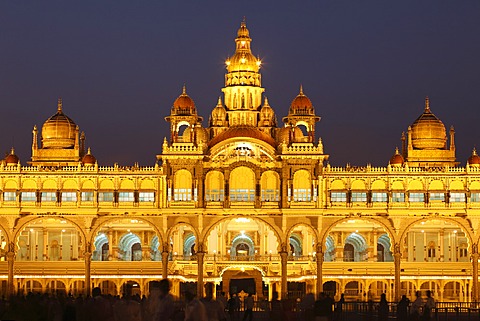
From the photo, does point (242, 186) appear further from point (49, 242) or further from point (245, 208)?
point (49, 242)

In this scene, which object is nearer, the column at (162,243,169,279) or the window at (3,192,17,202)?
the column at (162,243,169,279)

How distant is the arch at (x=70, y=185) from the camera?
93562mm

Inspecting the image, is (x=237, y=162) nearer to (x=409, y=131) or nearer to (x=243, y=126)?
(x=243, y=126)

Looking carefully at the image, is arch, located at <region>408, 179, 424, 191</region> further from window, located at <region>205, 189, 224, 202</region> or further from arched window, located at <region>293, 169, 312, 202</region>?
window, located at <region>205, 189, 224, 202</region>

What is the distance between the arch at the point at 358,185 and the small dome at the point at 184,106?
14647 mm

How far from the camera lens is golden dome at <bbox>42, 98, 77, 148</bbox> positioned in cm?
10025

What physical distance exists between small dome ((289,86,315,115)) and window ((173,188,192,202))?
36.2 feet

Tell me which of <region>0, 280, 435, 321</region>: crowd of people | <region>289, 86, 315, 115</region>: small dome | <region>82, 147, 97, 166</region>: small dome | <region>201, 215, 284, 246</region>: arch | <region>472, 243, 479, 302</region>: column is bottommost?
<region>0, 280, 435, 321</region>: crowd of people

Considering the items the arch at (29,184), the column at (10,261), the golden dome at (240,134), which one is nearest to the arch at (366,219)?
the golden dome at (240,134)

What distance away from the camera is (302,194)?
9325 cm

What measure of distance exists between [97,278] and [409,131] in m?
28.5

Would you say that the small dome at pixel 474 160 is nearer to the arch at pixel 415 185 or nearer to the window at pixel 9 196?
the arch at pixel 415 185

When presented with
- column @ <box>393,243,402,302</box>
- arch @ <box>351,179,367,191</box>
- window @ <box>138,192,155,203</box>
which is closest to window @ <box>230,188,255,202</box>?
window @ <box>138,192,155,203</box>

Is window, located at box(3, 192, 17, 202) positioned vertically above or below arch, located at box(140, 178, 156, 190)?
below
